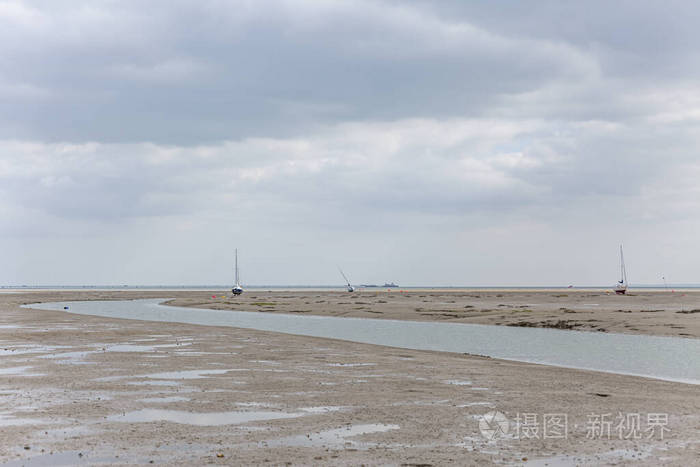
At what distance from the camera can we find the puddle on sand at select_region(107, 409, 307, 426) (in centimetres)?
1650


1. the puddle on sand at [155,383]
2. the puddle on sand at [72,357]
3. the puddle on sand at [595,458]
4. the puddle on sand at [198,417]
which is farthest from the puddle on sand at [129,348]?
the puddle on sand at [595,458]

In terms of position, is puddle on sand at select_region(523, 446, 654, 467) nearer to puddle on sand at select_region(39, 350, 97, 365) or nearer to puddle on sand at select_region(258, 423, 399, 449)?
puddle on sand at select_region(258, 423, 399, 449)

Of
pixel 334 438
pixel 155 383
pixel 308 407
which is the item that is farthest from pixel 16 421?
pixel 334 438

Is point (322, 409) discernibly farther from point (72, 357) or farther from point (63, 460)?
point (72, 357)

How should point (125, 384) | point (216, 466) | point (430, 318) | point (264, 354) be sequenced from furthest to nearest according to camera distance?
point (430, 318), point (264, 354), point (125, 384), point (216, 466)

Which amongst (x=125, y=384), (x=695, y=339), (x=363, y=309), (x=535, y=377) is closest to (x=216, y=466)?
(x=125, y=384)

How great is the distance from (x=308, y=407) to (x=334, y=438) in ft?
12.3

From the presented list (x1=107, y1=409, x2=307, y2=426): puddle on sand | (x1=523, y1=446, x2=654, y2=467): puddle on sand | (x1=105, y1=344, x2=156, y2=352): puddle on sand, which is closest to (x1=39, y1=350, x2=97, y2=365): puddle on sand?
(x1=105, y1=344, x2=156, y2=352): puddle on sand

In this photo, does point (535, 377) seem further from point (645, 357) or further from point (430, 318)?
point (430, 318)

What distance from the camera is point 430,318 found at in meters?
69.0

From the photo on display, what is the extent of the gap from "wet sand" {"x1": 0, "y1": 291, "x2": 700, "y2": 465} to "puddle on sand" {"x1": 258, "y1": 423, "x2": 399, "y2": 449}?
46 millimetres

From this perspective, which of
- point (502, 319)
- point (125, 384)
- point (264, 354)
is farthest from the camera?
point (502, 319)

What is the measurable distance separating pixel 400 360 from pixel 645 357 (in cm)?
1383

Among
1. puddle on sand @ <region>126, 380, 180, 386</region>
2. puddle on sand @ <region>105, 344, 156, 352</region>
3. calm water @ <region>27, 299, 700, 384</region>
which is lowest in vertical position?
calm water @ <region>27, 299, 700, 384</region>
